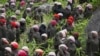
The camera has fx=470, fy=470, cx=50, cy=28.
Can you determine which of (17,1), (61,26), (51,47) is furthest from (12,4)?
(51,47)

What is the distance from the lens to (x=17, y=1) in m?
33.7

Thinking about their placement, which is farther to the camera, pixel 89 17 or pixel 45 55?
pixel 89 17

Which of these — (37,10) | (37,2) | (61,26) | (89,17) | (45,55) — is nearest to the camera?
(45,55)

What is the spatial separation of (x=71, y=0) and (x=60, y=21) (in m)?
3.07

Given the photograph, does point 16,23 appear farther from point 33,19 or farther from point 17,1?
point 17,1

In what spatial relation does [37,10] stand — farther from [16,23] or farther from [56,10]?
[16,23]

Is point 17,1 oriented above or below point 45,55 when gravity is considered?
above

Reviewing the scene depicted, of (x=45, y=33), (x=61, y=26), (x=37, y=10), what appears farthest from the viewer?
(x=37, y=10)

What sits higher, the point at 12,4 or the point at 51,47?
the point at 12,4

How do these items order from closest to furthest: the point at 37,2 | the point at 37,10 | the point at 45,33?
the point at 45,33, the point at 37,10, the point at 37,2

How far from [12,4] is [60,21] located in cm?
501

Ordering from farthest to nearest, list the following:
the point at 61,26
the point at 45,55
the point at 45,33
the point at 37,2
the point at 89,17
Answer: the point at 37,2
the point at 89,17
the point at 61,26
the point at 45,33
the point at 45,55

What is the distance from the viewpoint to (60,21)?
Answer: 26.1 meters

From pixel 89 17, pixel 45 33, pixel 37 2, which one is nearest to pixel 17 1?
pixel 37 2
